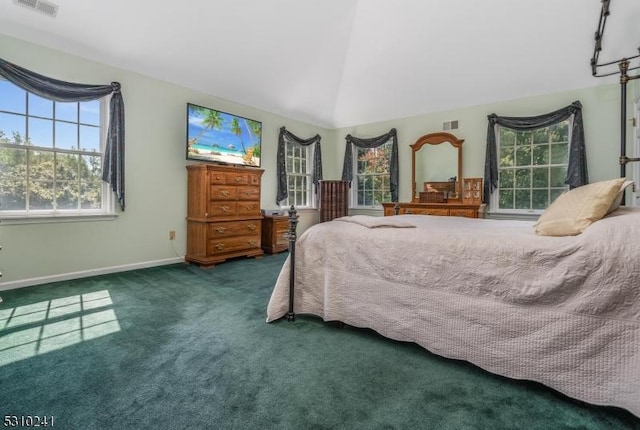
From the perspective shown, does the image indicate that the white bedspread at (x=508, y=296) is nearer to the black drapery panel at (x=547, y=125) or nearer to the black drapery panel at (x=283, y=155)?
the black drapery panel at (x=547, y=125)

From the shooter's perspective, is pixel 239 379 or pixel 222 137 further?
pixel 222 137

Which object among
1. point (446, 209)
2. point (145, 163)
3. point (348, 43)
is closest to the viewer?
point (145, 163)

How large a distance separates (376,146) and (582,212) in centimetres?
480

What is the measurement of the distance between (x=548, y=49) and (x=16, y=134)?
20.7ft

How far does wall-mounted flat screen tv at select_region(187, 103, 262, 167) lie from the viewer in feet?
14.1

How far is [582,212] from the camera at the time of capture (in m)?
1.62

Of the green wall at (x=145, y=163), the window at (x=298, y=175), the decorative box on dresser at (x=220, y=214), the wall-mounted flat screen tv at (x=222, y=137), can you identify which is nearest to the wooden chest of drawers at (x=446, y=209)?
the green wall at (x=145, y=163)

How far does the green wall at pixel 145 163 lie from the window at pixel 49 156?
246mm

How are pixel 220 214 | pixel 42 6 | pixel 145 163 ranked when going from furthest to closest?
pixel 220 214, pixel 145 163, pixel 42 6

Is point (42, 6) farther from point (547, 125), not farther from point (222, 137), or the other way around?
point (547, 125)

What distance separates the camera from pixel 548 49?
411 cm

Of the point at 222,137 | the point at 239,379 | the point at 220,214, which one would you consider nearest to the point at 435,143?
the point at 222,137

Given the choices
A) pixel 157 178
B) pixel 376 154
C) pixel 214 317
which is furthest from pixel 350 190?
pixel 214 317

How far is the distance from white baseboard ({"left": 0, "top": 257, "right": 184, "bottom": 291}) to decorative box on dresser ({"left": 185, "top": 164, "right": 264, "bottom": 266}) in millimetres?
326
